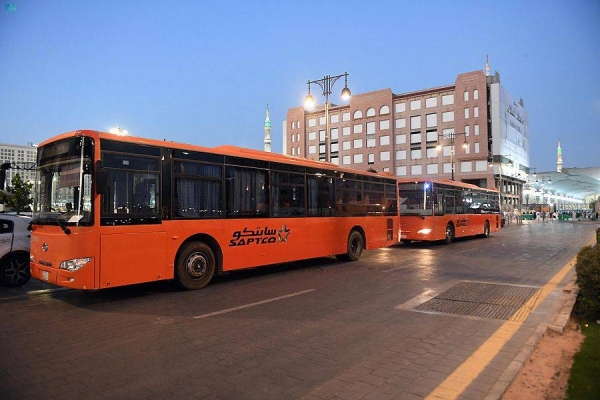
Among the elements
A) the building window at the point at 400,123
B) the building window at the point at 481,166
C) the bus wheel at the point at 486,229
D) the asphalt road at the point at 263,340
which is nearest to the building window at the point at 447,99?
the building window at the point at 400,123

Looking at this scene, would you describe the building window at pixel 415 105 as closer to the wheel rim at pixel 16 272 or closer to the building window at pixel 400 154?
the building window at pixel 400 154

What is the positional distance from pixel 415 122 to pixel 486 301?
73298mm

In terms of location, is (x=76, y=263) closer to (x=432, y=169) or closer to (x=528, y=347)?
(x=528, y=347)

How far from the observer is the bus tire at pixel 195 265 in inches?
341

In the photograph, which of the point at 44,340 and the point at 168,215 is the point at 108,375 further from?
the point at 168,215

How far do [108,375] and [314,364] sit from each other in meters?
2.21

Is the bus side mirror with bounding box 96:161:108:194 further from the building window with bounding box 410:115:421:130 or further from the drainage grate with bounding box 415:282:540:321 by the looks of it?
the building window with bounding box 410:115:421:130

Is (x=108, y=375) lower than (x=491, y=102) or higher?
lower

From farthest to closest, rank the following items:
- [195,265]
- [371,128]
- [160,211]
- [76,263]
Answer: [371,128]
[195,265]
[160,211]
[76,263]

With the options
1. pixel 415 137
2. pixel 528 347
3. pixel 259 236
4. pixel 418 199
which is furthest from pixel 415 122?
pixel 528 347

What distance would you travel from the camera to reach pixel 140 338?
559 centimetres

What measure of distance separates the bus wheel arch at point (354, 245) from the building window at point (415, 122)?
219ft

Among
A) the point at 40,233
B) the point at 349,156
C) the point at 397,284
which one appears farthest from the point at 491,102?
the point at 40,233

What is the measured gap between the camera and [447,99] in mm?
72875
